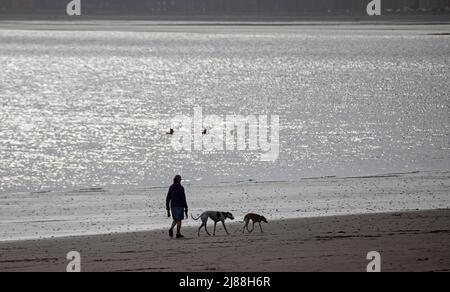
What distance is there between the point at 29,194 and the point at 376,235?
572 inches

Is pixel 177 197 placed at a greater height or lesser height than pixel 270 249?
greater

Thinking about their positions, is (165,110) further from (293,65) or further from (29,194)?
(293,65)

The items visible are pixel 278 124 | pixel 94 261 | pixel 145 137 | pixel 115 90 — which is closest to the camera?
pixel 94 261

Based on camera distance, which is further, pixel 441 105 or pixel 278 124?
pixel 441 105

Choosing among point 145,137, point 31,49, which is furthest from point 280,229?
point 31,49

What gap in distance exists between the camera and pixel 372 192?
3378 cm

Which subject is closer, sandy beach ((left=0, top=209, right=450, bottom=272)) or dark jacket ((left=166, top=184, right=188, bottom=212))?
sandy beach ((left=0, top=209, right=450, bottom=272))

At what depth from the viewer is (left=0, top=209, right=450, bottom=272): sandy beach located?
20.0m

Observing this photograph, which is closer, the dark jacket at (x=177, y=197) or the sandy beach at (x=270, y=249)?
the sandy beach at (x=270, y=249)

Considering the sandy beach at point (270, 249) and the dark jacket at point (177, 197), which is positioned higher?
the dark jacket at point (177, 197)

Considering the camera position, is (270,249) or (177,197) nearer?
(270,249)

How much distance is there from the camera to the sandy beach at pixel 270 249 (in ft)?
65.6

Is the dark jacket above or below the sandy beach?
above

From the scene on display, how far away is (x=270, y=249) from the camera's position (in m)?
21.9
